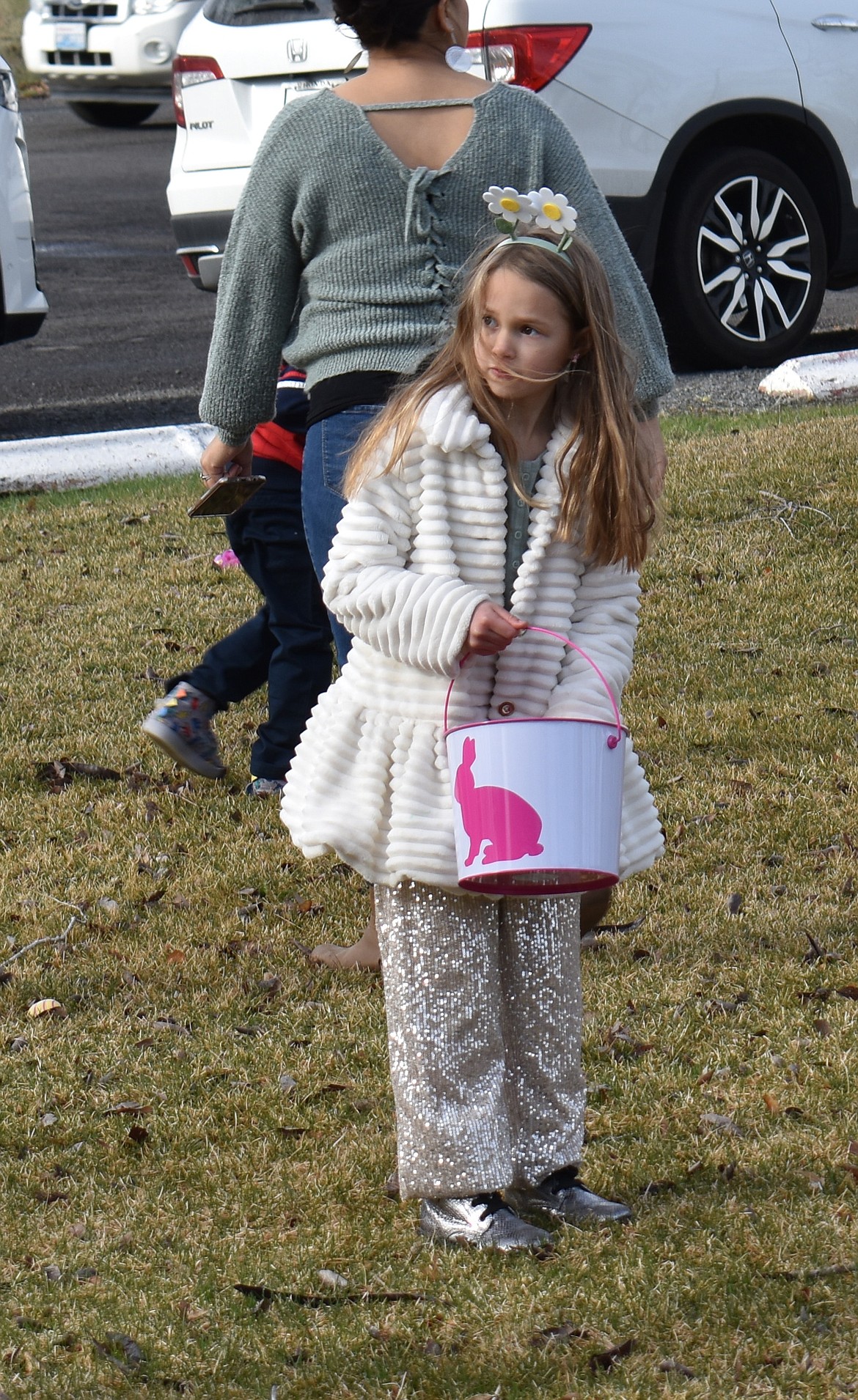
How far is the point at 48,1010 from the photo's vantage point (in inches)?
147

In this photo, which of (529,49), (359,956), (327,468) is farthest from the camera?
(529,49)

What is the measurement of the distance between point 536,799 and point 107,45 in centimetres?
1936

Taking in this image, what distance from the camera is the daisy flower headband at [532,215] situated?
2693mm

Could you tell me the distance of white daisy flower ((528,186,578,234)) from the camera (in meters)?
2.69

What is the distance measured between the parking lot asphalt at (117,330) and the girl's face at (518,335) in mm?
5739

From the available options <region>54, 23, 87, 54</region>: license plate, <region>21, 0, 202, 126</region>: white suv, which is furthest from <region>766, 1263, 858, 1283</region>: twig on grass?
<region>54, 23, 87, 54</region>: license plate

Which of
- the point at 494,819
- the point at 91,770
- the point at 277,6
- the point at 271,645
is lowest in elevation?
the point at 91,770

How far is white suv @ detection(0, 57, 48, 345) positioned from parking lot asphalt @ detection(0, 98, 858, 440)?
0.63m

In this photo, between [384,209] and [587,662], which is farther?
[384,209]

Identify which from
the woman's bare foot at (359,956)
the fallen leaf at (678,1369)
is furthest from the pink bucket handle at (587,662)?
the woman's bare foot at (359,956)

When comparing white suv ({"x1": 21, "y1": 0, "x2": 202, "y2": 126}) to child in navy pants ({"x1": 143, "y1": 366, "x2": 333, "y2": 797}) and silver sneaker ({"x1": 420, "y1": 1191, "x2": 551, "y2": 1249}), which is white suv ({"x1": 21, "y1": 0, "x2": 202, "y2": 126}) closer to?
child in navy pants ({"x1": 143, "y1": 366, "x2": 333, "y2": 797})

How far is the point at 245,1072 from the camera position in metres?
3.47

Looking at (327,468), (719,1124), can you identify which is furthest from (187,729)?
(719,1124)

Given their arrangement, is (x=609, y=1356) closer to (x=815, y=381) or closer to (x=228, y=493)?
(x=228, y=493)
